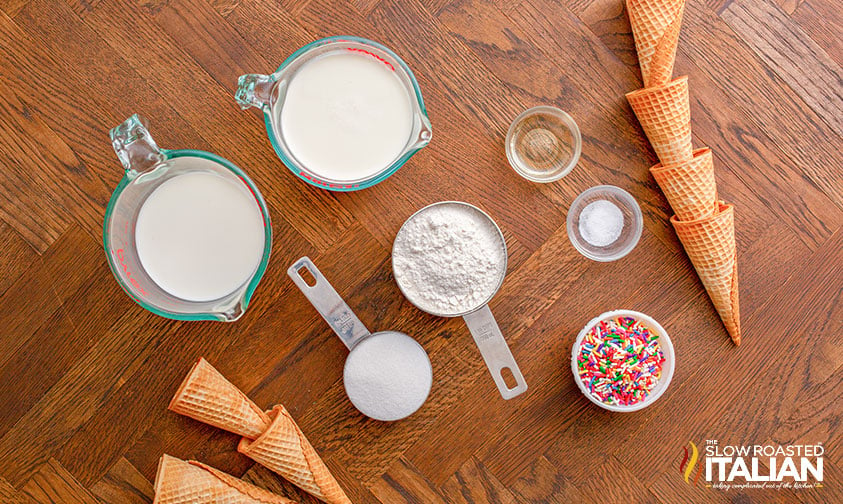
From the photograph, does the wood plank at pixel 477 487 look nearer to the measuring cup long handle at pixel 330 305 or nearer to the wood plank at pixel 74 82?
the measuring cup long handle at pixel 330 305

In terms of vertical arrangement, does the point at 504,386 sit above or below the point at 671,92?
below

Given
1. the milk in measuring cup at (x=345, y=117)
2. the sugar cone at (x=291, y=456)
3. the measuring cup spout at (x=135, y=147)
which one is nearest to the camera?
the measuring cup spout at (x=135, y=147)

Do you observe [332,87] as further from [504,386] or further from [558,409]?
[558,409]

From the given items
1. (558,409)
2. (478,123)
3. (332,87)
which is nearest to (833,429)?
(558,409)

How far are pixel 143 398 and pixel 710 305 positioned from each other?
1.17 meters

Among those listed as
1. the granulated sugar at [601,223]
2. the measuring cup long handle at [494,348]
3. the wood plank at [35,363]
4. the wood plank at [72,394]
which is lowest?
the measuring cup long handle at [494,348]

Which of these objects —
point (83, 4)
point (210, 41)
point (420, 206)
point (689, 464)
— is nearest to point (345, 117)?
point (420, 206)

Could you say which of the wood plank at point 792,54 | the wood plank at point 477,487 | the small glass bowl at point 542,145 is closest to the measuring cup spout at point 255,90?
the small glass bowl at point 542,145

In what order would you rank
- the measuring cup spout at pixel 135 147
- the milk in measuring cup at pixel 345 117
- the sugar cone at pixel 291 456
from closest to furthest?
1. the measuring cup spout at pixel 135 147
2. the milk in measuring cup at pixel 345 117
3. the sugar cone at pixel 291 456

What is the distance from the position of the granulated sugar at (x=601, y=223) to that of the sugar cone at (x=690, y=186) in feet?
→ 0.34

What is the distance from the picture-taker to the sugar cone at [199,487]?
113 centimetres

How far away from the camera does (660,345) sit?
118 centimetres

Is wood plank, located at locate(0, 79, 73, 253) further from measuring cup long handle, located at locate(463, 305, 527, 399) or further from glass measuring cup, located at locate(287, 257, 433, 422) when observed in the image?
measuring cup long handle, located at locate(463, 305, 527, 399)

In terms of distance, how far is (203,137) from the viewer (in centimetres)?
117
